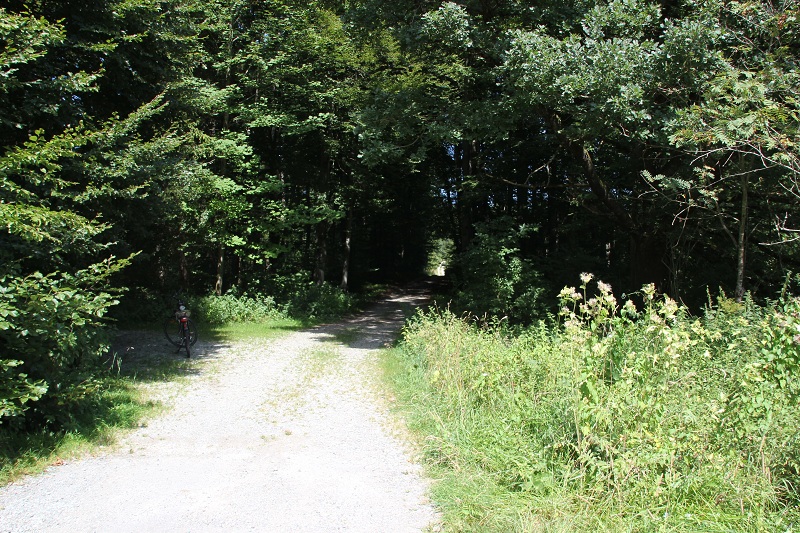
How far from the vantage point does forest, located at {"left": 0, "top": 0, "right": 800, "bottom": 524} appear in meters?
5.88

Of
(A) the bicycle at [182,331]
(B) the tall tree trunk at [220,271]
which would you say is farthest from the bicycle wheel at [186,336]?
(B) the tall tree trunk at [220,271]

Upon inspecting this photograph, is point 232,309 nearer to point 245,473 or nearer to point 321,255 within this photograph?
point 321,255

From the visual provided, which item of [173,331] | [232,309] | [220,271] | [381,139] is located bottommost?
[232,309]

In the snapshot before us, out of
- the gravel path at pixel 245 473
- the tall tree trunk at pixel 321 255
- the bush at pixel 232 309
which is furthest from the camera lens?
the tall tree trunk at pixel 321 255

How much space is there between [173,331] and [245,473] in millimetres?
7507

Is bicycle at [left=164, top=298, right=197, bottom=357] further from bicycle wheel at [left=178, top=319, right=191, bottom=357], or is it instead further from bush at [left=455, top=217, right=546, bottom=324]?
bush at [left=455, top=217, right=546, bottom=324]

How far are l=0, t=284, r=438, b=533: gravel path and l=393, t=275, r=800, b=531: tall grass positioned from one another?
67cm

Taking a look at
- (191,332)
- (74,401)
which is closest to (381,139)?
(191,332)

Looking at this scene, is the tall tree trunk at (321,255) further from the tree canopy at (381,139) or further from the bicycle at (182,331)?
the bicycle at (182,331)

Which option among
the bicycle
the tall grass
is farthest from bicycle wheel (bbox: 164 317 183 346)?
the tall grass

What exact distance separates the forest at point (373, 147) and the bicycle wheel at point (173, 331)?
1.57m

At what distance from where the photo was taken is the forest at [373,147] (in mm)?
5883

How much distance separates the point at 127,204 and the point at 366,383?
16.2ft

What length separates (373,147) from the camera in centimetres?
1241
